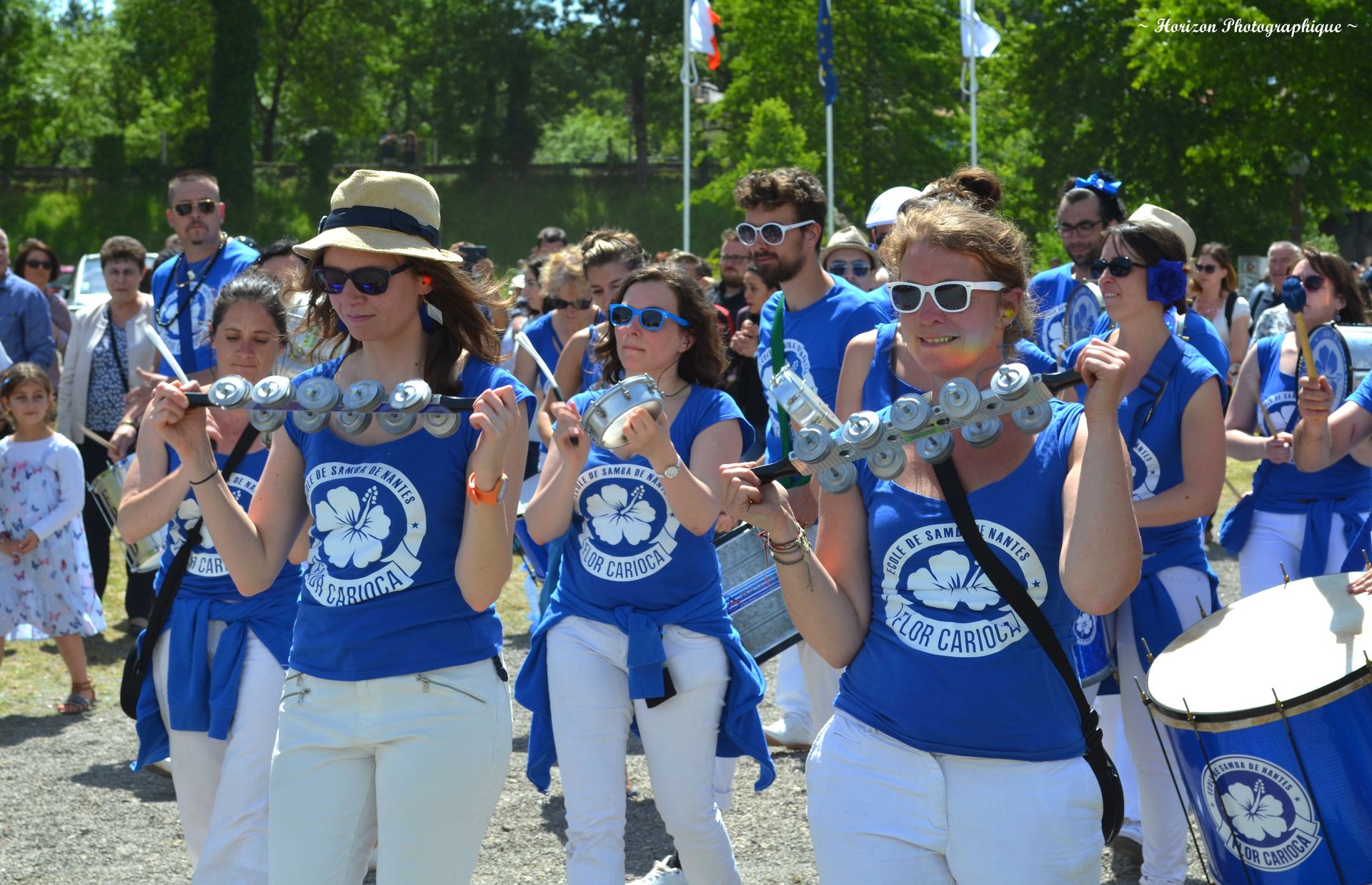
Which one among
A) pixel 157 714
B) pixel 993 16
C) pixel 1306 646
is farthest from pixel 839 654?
pixel 993 16

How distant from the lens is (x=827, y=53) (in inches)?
842

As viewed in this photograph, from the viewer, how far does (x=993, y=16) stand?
39.9m

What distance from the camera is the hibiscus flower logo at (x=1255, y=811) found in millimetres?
3650

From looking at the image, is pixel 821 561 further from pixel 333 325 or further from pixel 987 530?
pixel 333 325

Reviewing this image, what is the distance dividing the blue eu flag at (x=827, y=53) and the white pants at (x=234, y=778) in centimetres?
1671

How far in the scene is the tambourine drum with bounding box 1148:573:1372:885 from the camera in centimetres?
354

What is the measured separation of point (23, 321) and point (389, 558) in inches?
310

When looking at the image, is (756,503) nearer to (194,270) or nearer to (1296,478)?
(1296,478)

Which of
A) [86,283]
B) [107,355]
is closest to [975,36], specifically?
[86,283]

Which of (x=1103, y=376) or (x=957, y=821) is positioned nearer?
(x=1103, y=376)

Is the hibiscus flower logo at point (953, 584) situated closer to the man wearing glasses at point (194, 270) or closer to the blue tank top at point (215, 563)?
the blue tank top at point (215, 563)

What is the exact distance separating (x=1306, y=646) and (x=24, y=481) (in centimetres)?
688

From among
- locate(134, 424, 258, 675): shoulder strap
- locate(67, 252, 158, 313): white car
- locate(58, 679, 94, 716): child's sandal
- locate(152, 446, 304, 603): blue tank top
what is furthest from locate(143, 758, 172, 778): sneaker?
locate(67, 252, 158, 313): white car

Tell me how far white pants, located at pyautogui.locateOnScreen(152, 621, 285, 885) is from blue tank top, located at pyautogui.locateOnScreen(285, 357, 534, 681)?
34.6 inches
